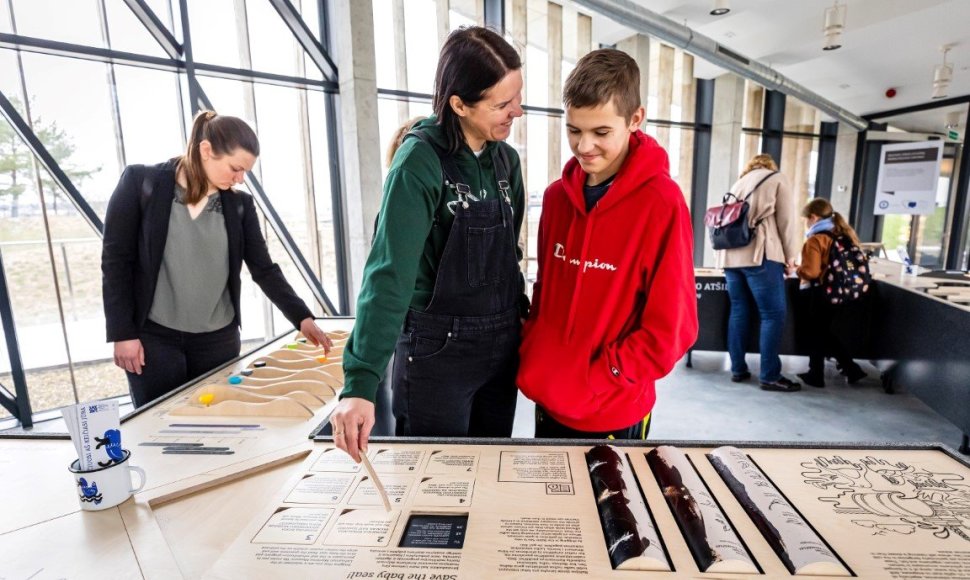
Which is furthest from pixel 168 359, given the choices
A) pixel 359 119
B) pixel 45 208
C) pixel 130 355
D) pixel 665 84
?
pixel 665 84

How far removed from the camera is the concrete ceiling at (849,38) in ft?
16.9

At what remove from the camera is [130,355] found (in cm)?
164

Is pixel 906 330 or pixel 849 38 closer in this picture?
pixel 906 330

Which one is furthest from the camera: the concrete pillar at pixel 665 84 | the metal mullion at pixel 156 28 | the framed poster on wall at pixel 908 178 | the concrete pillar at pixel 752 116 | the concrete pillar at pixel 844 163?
the concrete pillar at pixel 844 163

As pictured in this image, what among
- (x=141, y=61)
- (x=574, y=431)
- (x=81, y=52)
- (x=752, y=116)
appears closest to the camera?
(x=574, y=431)

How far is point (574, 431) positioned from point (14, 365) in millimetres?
3829

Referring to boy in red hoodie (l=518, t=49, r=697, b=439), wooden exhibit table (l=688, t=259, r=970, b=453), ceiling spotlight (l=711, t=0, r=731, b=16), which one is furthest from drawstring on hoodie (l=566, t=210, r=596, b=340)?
ceiling spotlight (l=711, t=0, r=731, b=16)

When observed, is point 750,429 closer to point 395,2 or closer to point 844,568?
point 844,568

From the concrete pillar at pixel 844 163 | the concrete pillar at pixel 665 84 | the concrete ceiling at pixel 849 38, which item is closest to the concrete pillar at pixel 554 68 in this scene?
the concrete ceiling at pixel 849 38

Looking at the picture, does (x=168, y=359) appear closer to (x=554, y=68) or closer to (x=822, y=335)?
(x=822, y=335)

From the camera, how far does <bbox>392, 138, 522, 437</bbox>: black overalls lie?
1219 millimetres

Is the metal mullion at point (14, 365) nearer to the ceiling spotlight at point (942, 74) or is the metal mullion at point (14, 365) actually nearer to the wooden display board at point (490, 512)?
the wooden display board at point (490, 512)

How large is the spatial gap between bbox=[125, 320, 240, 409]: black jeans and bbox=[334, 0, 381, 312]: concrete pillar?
8.45 feet

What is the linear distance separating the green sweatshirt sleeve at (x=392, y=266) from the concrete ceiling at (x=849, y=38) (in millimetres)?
5187
